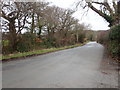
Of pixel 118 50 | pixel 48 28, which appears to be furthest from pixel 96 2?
pixel 48 28

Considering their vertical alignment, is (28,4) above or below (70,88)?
above

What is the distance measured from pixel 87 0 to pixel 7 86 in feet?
41.8

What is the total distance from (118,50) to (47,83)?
20.1ft

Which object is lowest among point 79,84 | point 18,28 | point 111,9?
point 79,84

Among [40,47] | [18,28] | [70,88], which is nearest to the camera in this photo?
[70,88]

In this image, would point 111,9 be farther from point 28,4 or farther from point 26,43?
point 26,43

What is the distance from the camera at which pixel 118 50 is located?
755 cm

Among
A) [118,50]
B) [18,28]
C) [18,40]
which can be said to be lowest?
[118,50]

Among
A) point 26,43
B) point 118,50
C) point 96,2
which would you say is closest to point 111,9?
point 96,2

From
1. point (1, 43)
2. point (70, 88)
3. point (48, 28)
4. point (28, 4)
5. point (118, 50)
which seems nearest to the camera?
point (70, 88)

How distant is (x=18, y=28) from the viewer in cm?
1203

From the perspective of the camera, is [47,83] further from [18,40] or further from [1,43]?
[18,40]

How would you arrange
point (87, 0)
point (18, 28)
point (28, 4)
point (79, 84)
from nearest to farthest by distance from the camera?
point (79, 84) → point (28, 4) → point (18, 28) → point (87, 0)

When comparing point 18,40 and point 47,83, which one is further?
point 18,40
